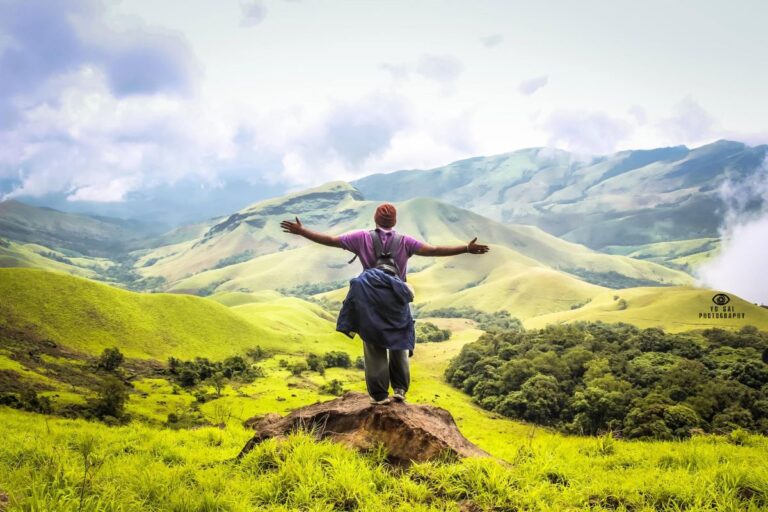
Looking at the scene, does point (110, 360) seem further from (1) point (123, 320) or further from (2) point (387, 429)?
(2) point (387, 429)

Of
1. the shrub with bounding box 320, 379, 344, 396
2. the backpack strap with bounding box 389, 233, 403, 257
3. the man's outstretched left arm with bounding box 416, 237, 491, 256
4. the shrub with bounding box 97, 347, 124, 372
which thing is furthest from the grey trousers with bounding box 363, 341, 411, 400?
the shrub with bounding box 97, 347, 124, 372

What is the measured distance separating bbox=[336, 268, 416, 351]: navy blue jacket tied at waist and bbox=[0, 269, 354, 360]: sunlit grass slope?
10185 cm

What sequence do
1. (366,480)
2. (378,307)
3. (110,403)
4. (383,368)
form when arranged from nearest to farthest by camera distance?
1. (366,480)
2. (378,307)
3. (383,368)
4. (110,403)

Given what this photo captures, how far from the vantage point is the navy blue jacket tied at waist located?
9.05 m

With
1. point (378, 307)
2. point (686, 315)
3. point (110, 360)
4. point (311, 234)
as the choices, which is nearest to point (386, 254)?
point (378, 307)

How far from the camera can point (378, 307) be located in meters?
9.12

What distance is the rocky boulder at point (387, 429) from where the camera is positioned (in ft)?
27.3

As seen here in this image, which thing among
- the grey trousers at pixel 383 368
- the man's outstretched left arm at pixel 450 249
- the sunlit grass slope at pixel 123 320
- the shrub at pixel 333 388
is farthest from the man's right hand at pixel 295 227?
the sunlit grass slope at pixel 123 320

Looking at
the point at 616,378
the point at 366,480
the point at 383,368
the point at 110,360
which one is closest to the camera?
the point at 366,480

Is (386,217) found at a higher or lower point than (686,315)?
higher

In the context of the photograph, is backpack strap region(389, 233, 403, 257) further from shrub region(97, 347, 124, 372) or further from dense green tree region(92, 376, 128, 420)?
shrub region(97, 347, 124, 372)

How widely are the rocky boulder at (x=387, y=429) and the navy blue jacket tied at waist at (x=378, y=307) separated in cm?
141

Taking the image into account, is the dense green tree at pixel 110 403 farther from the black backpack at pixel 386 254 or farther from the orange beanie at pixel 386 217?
the orange beanie at pixel 386 217

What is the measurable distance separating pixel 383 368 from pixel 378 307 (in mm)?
1421
